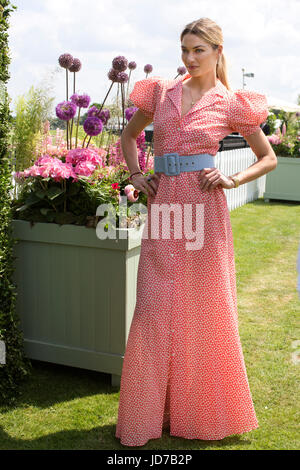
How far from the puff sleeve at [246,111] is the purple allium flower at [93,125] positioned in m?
0.98

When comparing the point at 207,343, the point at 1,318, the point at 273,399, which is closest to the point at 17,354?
the point at 1,318

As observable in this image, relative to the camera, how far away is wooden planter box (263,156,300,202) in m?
10.6

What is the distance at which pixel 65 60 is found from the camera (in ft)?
12.0

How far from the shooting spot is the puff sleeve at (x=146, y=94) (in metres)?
2.80

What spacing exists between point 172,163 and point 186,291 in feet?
1.87

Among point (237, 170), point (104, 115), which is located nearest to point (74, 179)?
point (104, 115)

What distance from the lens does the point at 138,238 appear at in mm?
3328

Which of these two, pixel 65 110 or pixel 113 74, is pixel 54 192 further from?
pixel 113 74

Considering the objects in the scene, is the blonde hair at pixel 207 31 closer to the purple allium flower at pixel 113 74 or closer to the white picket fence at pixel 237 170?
the purple allium flower at pixel 113 74

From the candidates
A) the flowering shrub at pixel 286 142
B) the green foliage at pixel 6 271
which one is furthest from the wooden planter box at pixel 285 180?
the green foliage at pixel 6 271

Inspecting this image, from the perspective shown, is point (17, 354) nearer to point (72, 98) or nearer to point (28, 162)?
point (28, 162)

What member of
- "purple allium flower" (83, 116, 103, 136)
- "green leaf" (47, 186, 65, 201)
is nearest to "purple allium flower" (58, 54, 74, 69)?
"purple allium flower" (83, 116, 103, 136)

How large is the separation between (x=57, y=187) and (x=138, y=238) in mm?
537

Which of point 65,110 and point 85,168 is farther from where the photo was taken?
point 65,110
